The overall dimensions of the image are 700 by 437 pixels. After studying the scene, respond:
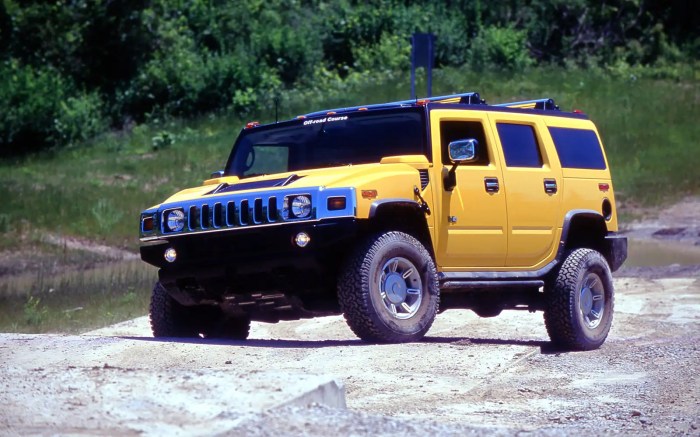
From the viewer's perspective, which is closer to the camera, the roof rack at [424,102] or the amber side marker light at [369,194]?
the amber side marker light at [369,194]

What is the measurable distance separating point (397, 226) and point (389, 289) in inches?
20.7

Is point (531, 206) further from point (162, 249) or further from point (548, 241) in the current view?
point (162, 249)

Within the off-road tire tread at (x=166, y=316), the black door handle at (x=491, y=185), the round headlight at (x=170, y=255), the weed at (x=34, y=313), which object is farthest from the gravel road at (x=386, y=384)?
the weed at (x=34, y=313)

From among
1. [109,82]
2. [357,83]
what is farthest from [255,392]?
[109,82]

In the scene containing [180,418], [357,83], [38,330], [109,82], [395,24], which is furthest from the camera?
[395,24]

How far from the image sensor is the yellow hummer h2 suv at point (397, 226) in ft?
31.7

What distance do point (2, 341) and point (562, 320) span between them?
4.57m

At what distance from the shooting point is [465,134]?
10.9 metres

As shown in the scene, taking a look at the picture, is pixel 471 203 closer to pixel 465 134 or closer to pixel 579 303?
pixel 465 134

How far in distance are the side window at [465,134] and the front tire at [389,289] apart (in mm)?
1079

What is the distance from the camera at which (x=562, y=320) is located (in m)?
11.2

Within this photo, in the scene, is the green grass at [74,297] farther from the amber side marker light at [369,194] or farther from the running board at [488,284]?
the amber side marker light at [369,194]

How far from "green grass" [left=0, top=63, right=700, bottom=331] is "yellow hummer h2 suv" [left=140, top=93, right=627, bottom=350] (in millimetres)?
5494

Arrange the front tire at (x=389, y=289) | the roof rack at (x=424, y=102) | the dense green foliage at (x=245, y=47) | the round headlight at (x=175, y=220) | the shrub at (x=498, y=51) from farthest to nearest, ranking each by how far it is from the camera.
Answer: the shrub at (x=498, y=51) → the dense green foliage at (x=245, y=47) → the roof rack at (x=424, y=102) → the round headlight at (x=175, y=220) → the front tire at (x=389, y=289)
